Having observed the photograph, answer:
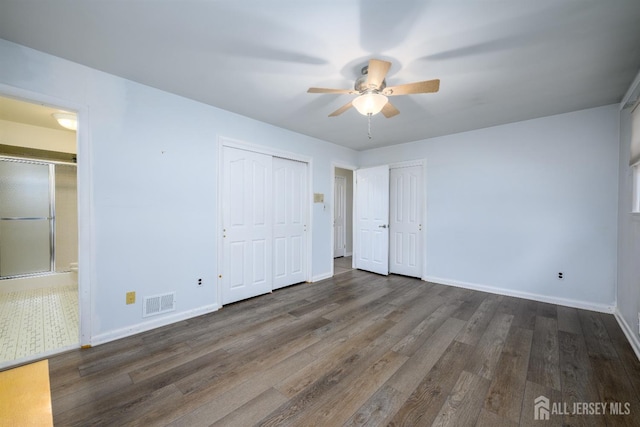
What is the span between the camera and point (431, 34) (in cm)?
177

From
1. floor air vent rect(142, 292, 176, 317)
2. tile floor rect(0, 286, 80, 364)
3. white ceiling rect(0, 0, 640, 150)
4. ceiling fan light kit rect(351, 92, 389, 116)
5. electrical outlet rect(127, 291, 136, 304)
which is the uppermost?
white ceiling rect(0, 0, 640, 150)

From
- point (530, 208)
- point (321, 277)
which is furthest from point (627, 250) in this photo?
point (321, 277)

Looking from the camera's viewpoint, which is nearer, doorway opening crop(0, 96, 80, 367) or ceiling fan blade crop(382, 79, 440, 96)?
ceiling fan blade crop(382, 79, 440, 96)

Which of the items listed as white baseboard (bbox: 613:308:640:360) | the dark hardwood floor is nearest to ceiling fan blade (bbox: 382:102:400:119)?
the dark hardwood floor

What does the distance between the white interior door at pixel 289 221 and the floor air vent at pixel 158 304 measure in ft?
4.76

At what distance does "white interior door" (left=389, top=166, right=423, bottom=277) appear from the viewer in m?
4.55

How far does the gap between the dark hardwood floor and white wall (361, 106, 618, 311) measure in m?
0.55

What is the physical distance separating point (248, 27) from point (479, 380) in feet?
9.87

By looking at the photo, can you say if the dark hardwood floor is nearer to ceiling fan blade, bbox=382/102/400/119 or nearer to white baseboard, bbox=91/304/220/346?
white baseboard, bbox=91/304/220/346

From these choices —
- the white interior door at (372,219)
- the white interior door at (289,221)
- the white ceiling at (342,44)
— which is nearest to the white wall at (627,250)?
the white ceiling at (342,44)

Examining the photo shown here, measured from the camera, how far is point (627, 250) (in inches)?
102

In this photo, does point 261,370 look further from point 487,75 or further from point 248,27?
point 487,75

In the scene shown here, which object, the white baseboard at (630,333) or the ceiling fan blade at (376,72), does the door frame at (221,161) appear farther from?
the white baseboard at (630,333)

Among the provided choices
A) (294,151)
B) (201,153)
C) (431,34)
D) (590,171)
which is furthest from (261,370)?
(590,171)
